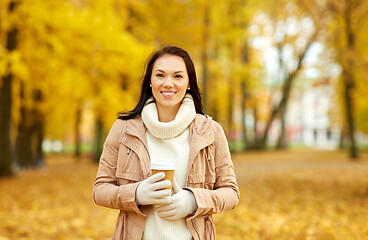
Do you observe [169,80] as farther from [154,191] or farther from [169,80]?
[154,191]

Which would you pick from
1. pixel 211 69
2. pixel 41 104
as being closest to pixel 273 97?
pixel 211 69

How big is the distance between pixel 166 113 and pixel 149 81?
21 cm

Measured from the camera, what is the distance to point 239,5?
18.4 meters

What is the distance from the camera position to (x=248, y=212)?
23.8ft

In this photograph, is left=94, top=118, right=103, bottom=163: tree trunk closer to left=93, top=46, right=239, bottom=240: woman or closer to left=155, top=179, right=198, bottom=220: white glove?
left=93, top=46, right=239, bottom=240: woman

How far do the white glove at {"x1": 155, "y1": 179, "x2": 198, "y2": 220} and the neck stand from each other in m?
0.40

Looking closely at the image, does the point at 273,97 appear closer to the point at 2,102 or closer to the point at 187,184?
the point at 2,102

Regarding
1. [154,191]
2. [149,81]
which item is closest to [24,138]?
[149,81]

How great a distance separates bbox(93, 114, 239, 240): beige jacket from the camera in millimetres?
1885

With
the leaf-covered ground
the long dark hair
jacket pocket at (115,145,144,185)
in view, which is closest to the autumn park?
the leaf-covered ground

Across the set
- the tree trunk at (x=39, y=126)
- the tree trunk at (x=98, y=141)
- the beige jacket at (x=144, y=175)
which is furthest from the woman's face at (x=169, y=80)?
the tree trunk at (x=98, y=141)

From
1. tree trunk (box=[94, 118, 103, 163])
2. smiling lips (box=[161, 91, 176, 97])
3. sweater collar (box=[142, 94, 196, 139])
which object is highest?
smiling lips (box=[161, 91, 176, 97])

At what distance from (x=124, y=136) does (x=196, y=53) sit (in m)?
16.6

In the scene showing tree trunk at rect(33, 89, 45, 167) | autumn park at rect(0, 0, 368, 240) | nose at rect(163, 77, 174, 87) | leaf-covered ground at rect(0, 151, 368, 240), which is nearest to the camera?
nose at rect(163, 77, 174, 87)
